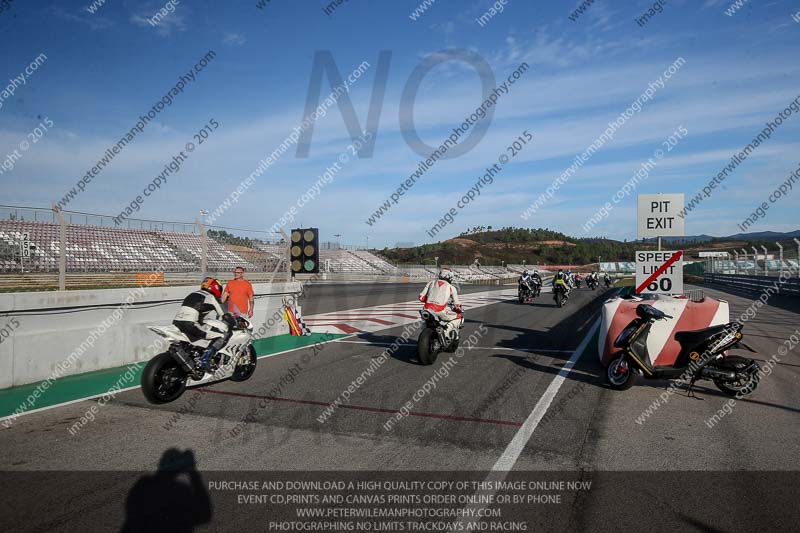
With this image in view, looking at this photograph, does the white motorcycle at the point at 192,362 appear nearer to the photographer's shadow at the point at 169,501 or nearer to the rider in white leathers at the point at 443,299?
the photographer's shadow at the point at 169,501

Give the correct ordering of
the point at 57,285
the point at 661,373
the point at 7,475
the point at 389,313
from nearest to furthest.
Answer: the point at 7,475, the point at 661,373, the point at 57,285, the point at 389,313

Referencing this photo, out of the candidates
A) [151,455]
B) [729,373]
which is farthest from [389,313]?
Answer: [151,455]

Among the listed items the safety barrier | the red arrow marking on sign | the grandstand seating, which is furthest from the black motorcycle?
the safety barrier

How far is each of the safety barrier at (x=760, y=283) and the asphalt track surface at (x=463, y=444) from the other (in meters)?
19.6

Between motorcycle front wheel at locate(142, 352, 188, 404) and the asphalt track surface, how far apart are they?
14 centimetres

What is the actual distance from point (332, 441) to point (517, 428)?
6.32 ft

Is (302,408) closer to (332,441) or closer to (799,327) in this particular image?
(332,441)

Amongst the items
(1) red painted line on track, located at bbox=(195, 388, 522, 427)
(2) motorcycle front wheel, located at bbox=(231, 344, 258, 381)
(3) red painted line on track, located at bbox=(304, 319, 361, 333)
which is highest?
(2) motorcycle front wheel, located at bbox=(231, 344, 258, 381)

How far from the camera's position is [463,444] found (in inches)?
216

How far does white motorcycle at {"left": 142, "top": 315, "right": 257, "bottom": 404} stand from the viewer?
709 cm

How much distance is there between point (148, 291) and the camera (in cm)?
1002

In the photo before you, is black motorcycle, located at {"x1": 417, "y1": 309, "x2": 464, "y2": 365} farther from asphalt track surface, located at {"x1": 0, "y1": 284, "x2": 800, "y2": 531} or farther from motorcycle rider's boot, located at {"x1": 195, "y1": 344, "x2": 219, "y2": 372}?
motorcycle rider's boot, located at {"x1": 195, "y1": 344, "x2": 219, "y2": 372}

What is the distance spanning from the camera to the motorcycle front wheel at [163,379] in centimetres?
699

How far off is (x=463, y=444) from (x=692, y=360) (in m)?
3.82
